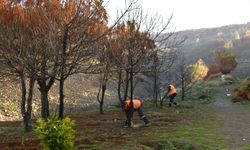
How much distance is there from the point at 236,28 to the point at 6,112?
534 feet

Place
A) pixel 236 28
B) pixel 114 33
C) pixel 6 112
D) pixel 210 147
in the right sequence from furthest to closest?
1. pixel 236 28
2. pixel 6 112
3. pixel 114 33
4. pixel 210 147

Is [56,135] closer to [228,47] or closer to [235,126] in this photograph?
[235,126]

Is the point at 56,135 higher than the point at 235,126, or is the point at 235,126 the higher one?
the point at 56,135

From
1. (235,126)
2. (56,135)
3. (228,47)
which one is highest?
(228,47)

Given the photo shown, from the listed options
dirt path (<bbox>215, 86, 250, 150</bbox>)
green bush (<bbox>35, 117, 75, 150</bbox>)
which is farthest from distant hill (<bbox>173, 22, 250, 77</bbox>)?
green bush (<bbox>35, 117, 75, 150</bbox>)

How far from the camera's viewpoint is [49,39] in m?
11.4

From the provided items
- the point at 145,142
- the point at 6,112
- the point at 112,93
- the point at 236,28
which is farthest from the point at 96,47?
the point at 236,28

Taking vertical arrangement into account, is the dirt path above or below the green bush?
below

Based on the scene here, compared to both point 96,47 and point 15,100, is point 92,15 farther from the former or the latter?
point 15,100

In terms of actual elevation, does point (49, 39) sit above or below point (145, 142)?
above

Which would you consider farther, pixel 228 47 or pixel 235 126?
pixel 228 47

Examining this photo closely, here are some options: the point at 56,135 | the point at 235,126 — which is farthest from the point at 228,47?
the point at 56,135

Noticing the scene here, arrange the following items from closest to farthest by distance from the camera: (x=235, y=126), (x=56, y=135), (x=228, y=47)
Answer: (x=56, y=135) < (x=235, y=126) < (x=228, y=47)

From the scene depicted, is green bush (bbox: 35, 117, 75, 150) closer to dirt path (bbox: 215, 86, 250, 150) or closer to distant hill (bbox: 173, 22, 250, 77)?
dirt path (bbox: 215, 86, 250, 150)
